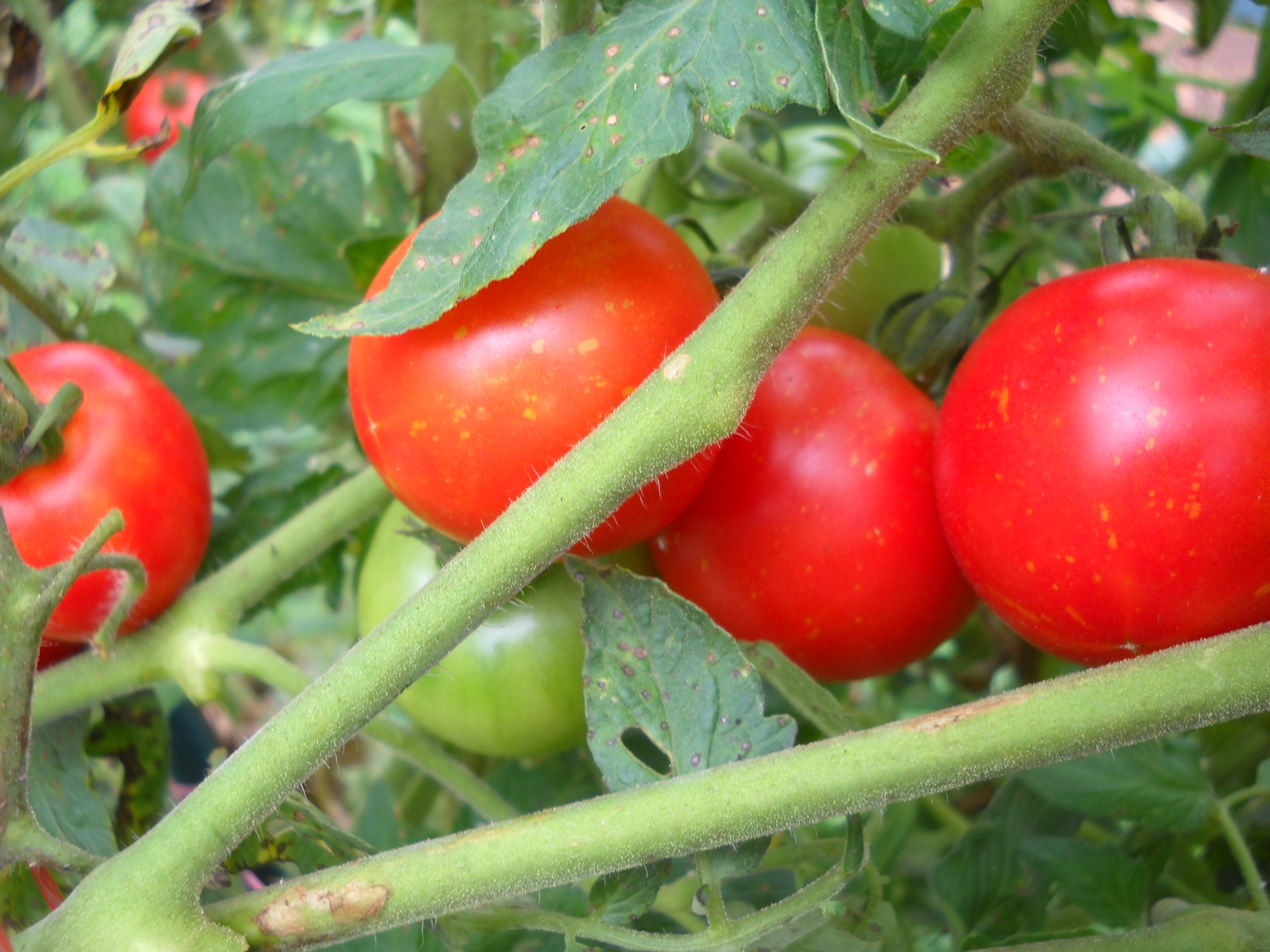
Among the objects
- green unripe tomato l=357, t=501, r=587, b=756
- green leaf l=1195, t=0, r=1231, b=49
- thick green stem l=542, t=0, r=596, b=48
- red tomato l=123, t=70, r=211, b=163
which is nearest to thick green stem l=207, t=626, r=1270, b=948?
green unripe tomato l=357, t=501, r=587, b=756

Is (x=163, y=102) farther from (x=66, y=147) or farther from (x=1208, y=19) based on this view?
(x=1208, y=19)

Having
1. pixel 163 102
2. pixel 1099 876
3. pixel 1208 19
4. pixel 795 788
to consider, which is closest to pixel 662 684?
pixel 795 788

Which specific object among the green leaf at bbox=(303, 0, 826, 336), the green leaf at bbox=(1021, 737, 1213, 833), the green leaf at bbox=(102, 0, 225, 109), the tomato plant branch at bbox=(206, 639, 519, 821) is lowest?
the green leaf at bbox=(1021, 737, 1213, 833)

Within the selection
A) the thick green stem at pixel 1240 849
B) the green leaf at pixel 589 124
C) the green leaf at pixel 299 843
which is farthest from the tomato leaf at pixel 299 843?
the thick green stem at pixel 1240 849

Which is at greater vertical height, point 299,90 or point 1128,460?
point 299,90

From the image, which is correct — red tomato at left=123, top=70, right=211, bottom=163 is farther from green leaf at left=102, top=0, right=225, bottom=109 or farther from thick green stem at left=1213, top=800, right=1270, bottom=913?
thick green stem at left=1213, top=800, right=1270, bottom=913

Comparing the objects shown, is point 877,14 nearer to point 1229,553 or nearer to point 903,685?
point 1229,553
